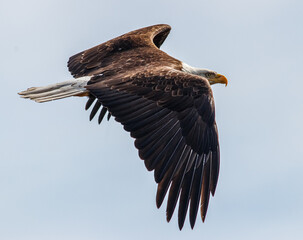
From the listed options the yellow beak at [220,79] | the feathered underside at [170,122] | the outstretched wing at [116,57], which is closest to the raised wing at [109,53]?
the outstretched wing at [116,57]

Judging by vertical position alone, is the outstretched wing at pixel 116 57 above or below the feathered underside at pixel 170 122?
above

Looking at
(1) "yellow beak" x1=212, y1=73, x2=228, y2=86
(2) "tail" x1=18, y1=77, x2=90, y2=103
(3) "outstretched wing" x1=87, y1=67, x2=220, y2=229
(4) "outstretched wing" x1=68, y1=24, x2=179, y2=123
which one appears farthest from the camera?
(1) "yellow beak" x1=212, y1=73, x2=228, y2=86

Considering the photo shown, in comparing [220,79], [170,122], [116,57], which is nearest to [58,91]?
[116,57]

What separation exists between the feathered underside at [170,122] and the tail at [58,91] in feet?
0.53

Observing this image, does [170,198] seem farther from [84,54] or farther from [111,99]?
[84,54]

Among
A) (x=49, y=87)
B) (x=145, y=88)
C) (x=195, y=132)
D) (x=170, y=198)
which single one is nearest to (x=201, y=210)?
(x=170, y=198)

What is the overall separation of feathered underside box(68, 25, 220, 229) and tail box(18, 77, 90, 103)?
163 millimetres

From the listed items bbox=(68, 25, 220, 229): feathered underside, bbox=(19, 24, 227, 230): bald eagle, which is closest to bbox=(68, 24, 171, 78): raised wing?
bbox=(19, 24, 227, 230): bald eagle

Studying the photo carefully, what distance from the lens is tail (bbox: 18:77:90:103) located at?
1112cm

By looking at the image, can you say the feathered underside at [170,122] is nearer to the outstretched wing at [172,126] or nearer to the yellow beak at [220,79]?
the outstretched wing at [172,126]

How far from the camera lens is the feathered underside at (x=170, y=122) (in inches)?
382

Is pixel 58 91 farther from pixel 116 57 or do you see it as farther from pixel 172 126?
pixel 172 126

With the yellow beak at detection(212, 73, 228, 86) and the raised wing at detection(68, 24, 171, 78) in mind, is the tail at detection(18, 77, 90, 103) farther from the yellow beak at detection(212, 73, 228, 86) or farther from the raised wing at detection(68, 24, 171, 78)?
the yellow beak at detection(212, 73, 228, 86)

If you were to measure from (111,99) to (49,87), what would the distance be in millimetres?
1151
